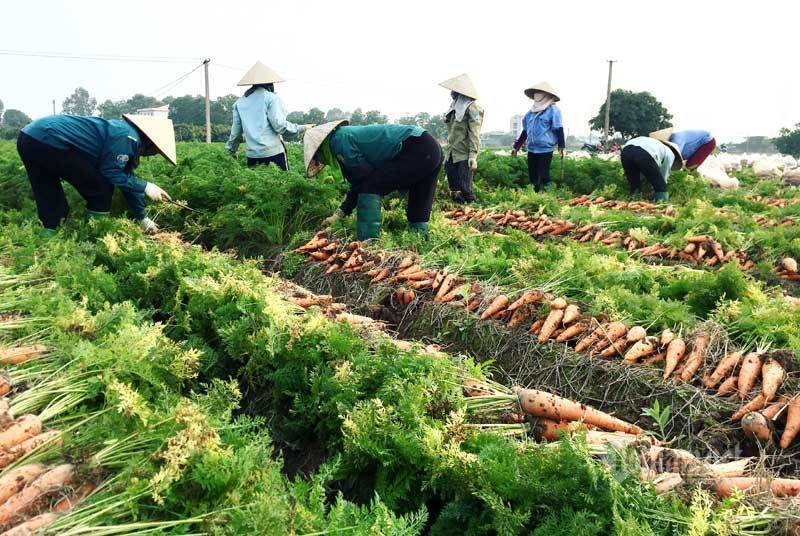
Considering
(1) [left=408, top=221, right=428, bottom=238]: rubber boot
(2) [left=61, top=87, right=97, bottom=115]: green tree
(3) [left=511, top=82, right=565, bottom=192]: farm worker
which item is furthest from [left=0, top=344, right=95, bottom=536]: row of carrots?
(2) [left=61, top=87, right=97, bottom=115]: green tree

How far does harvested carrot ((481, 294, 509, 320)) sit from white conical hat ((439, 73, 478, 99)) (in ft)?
17.1

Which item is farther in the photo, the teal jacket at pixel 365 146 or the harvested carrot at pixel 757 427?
the teal jacket at pixel 365 146

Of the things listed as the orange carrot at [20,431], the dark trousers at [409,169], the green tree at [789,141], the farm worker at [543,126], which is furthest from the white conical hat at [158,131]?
the green tree at [789,141]

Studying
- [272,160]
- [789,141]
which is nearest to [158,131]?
[272,160]

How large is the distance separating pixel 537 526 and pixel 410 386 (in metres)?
0.87

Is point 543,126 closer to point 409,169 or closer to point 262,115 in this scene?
point 262,115

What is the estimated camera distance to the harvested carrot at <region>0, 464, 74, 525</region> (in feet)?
6.99

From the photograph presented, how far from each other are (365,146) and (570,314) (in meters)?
2.77

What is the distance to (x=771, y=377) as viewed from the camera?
3.41m

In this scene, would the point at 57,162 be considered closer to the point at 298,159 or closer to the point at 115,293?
the point at 115,293

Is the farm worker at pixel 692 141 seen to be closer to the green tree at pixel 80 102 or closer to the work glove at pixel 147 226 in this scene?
the work glove at pixel 147 226

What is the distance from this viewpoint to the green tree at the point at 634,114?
42656mm

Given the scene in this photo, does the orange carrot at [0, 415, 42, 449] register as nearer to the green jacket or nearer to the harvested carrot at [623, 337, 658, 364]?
the harvested carrot at [623, 337, 658, 364]

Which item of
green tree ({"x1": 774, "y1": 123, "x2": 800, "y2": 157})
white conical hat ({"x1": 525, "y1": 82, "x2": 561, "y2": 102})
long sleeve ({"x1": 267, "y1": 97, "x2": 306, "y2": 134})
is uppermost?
white conical hat ({"x1": 525, "y1": 82, "x2": 561, "y2": 102})
